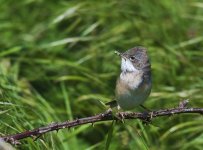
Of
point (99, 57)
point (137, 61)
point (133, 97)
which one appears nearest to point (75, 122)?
point (133, 97)

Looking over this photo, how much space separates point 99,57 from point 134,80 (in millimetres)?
1925

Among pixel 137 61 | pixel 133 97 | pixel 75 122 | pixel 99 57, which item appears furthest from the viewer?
pixel 99 57

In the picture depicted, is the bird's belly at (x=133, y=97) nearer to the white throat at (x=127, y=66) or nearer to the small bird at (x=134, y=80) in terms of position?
the small bird at (x=134, y=80)

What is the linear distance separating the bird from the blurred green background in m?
0.76

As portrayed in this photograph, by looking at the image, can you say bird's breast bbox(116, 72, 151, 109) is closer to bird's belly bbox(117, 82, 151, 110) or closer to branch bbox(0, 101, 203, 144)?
bird's belly bbox(117, 82, 151, 110)

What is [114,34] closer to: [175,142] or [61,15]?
[61,15]

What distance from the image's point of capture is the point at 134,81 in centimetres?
303

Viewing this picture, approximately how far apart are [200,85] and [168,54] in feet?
1.52

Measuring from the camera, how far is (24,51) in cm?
495

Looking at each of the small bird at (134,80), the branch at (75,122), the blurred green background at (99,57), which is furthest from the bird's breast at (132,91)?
the blurred green background at (99,57)

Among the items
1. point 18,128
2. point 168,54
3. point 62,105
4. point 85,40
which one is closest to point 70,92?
point 62,105

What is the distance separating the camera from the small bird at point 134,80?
2.95m

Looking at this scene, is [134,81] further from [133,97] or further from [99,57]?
[99,57]

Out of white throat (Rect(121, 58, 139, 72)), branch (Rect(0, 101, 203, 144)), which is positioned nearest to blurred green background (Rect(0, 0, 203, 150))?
white throat (Rect(121, 58, 139, 72))
